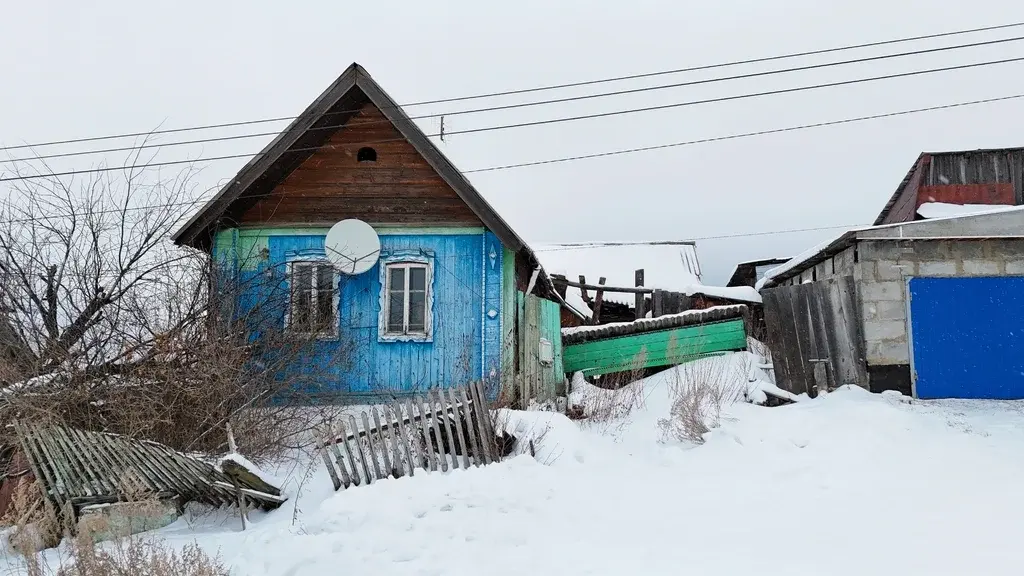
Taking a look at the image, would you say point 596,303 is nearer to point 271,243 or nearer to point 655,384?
point 655,384

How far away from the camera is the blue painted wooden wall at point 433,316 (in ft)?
31.5

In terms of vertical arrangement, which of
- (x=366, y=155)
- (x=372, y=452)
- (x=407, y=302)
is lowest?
(x=372, y=452)

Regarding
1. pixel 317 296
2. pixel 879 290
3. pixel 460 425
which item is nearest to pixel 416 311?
pixel 317 296

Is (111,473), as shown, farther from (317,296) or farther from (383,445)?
(317,296)

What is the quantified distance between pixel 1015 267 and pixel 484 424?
7996mm

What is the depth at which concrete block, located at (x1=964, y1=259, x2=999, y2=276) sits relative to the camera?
9.66m

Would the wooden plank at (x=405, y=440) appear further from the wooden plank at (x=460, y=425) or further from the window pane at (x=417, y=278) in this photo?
the window pane at (x=417, y=278)

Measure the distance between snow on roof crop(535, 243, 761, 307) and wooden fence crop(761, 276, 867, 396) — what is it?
1043cm

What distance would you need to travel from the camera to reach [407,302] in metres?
9.87

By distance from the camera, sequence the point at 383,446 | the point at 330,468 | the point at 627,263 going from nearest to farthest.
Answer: the point at 330,468
the point at 383,446
the point at 627,263

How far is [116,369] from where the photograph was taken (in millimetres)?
7227

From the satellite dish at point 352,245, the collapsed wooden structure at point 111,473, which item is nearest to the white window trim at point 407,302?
the satellite dish at point 352,245

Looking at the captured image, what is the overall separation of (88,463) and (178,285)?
3104 mm

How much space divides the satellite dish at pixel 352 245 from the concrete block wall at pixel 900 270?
274 inches
